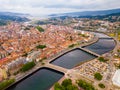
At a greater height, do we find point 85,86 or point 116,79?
point 85,86

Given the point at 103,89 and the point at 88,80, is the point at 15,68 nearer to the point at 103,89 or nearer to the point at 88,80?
the point at 88,80

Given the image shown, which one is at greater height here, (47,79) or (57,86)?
(57,86)

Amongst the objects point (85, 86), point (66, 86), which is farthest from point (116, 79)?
point (66, 86)

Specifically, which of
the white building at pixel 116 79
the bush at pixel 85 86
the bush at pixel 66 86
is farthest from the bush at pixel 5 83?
the white building at pixel 116 79

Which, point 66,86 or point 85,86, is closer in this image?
point 85,86

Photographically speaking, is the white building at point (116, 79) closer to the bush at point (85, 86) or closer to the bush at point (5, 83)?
the bush at point (85, 86)

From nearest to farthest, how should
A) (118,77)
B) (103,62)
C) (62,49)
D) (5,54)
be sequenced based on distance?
1. (118,77)
2. (103,62)
3. (5,54)
4. (62,49)

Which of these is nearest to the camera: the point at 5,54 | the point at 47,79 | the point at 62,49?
the point at 47,79

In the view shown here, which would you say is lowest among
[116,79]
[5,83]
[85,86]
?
[116,79]

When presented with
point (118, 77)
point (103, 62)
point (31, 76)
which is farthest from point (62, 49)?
point (118, 77)

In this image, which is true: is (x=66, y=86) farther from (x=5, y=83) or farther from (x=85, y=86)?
(x=5, y=83)

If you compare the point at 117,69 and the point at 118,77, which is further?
the point at 117,69
